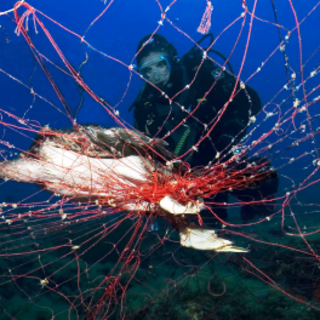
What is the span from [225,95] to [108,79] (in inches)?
2105

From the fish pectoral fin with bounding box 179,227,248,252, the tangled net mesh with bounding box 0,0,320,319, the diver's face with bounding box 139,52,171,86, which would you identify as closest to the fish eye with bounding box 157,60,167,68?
the diver's face with bounding box 139,52,171,86

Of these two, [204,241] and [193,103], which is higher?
[193,103]

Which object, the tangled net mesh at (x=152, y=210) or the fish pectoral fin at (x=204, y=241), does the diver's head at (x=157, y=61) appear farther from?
the fish pectoral fin at (x=204, y=241)

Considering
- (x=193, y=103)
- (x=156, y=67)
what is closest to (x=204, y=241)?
(x=193, y=103)

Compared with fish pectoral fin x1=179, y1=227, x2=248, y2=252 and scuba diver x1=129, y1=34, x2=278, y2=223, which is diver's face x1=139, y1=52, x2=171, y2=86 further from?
fish pectoral fin x1=179, y1=227, x2=248, y2=252

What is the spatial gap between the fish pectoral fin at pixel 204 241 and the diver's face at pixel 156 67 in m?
6.90

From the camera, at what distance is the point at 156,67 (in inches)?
332

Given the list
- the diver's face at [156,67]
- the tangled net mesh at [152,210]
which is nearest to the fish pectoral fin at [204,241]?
the tangled net mesh at [152,210]

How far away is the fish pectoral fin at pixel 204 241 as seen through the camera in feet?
7.78

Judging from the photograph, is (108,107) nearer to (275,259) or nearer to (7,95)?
(275,259)

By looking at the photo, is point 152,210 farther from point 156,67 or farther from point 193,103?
point 156,67

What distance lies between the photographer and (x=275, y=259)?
603 cm

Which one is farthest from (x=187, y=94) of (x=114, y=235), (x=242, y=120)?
(x=114, y=235)

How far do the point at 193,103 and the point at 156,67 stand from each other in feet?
6.55
